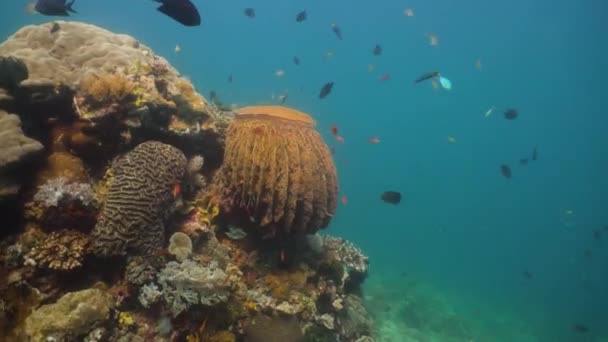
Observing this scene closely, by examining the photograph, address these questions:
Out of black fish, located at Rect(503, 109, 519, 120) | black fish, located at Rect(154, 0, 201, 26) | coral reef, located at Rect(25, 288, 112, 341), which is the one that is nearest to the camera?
coral reef, located at Rect(25, 288, 112, 341)

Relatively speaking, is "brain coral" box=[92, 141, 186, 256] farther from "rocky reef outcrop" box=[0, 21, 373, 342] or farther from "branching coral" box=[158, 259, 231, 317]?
"branching coral" box=[158, 259, 231, 317]

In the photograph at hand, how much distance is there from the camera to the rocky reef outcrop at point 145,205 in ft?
15.4

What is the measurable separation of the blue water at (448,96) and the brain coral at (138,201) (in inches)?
2320

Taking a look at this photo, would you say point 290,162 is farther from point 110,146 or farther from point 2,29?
point 2,29

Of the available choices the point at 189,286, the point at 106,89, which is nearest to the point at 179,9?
the point at 106,89

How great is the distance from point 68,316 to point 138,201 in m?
1.52

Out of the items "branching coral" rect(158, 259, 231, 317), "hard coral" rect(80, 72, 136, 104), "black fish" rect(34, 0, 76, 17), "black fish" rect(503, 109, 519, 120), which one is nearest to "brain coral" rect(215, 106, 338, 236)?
"branching coral" rect(158, 259, 231, 317)

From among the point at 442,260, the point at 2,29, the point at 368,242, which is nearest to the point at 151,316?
the point at 368,242

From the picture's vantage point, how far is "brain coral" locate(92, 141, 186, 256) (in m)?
4.98

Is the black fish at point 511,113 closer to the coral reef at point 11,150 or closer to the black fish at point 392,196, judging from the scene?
the black fish at point 392,196

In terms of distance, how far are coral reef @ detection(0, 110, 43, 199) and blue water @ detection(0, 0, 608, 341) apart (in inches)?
2356

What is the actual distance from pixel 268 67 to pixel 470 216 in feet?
235

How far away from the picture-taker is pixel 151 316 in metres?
4.86

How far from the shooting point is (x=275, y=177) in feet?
20.0
